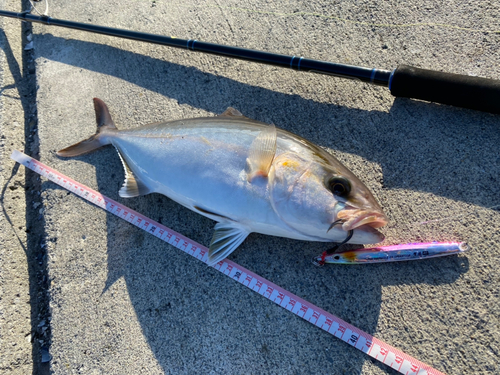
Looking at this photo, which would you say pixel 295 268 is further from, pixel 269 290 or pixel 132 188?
pixel 132 188

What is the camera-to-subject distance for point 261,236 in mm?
1947

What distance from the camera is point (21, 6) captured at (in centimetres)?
315

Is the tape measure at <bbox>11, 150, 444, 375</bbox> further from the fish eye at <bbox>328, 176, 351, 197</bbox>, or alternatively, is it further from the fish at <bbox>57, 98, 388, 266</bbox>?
the fish eye at <bbox>328, 176, 351, 197</bbox>

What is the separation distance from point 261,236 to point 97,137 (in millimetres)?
1404

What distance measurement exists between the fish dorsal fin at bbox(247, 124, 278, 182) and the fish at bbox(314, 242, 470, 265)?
24.8 inches

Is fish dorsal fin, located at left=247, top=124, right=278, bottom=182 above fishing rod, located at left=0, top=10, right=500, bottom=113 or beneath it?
beneath

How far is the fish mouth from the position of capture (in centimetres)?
146

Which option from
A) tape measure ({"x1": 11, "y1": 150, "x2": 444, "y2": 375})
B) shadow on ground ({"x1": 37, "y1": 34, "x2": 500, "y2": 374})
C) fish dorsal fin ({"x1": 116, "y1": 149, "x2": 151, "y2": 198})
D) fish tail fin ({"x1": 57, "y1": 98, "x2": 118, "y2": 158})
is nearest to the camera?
tape measure ({"x1": 11, "y1": 150, "x2": 444, "y2": 375})

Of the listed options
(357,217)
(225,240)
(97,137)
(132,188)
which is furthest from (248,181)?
(97,137)

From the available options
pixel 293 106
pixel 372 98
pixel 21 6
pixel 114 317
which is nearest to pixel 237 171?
pixel 293 106

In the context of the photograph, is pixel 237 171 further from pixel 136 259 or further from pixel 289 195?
pixel 136 259

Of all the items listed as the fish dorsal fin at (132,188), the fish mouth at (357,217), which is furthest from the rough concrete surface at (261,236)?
the fish mouth at (357,217)

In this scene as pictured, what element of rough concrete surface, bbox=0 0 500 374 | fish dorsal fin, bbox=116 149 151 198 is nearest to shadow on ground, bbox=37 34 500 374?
rough concrete surface, bbox=0 0 500 374

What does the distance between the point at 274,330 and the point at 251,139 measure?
110 centimetres
